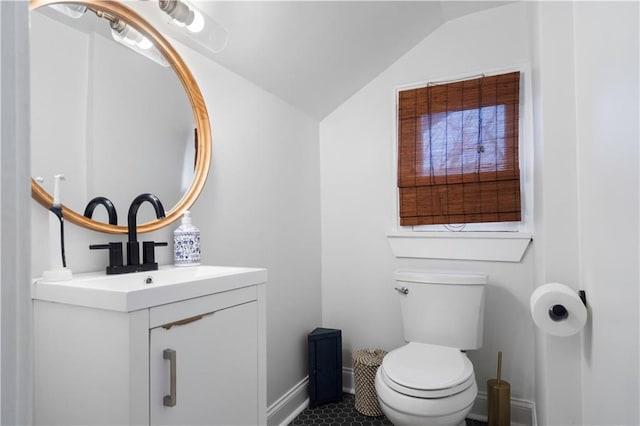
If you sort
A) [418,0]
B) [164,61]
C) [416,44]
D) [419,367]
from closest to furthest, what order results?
[164,61] < [419,367] < [418,0] < [416,44]

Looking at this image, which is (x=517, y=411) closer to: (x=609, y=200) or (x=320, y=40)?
(x=609, y=200)

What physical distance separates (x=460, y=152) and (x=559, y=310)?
4.32 feet

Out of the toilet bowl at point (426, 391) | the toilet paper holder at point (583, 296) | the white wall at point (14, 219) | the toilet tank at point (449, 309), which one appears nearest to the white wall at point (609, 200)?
the toilet paper holder at point (583, 296)

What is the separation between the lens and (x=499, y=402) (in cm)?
195

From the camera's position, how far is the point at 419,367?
1.70 m

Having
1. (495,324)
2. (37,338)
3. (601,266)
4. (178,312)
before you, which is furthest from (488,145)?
(37,338)

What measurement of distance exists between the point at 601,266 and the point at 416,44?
6.17 ft

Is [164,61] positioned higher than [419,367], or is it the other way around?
[164,61]

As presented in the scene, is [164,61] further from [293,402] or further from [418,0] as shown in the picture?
[293,402]

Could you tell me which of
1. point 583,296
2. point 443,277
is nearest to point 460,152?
point 443,277

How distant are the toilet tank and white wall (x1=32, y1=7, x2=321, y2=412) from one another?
2.30 ft

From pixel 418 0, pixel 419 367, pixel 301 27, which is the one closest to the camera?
pixel 419 367

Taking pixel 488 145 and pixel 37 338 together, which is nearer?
pixel 37 338

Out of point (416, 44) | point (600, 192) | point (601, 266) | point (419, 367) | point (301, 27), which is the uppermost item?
point (416, 44)
